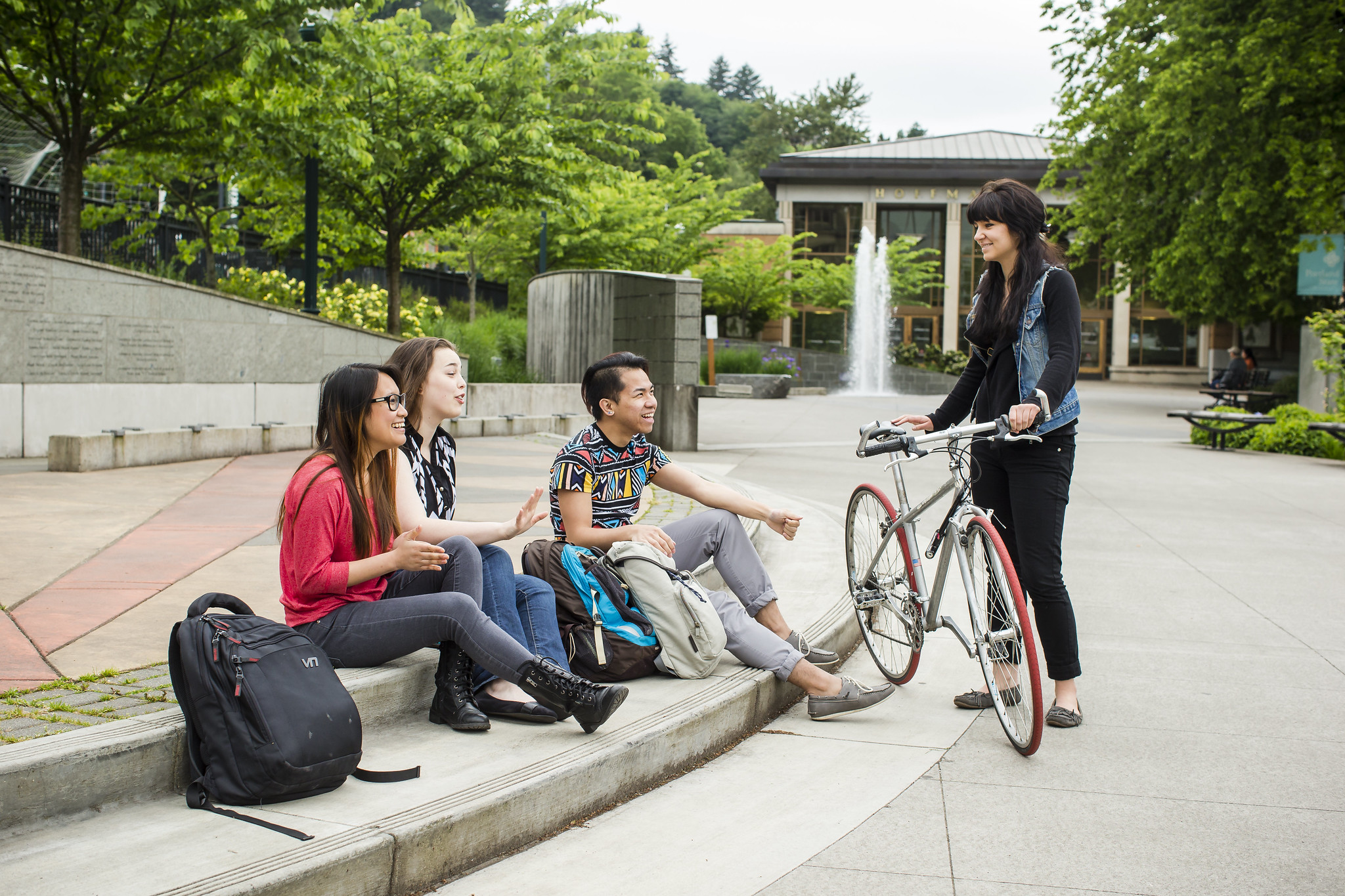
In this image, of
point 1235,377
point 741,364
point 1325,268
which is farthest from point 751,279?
point 1325,268

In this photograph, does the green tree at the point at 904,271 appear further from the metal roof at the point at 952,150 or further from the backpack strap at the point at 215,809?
the backpack strap at the point at 215,809

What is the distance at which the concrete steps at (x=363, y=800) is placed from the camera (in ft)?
8.50

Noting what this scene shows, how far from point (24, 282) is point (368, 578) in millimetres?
8575

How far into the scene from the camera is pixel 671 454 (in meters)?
13.9

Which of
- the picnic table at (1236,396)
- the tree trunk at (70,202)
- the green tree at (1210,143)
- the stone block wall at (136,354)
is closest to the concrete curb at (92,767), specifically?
the stone block wall at (136,354)

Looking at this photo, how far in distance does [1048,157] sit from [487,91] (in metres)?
39.7

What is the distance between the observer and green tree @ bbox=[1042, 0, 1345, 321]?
72.8 ft

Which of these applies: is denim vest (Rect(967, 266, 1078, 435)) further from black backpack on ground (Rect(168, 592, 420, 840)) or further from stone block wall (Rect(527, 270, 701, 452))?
stone block wall (Rect(527, 270, 701, 452))

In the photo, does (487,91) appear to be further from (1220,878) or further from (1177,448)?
(1220,878)

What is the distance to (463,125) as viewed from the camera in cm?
1669

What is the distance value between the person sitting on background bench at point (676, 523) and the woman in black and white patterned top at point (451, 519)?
0.30 metres

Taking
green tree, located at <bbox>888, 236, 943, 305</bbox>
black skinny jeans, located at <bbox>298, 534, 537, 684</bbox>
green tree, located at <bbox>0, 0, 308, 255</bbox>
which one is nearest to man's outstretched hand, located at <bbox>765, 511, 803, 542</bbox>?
black skinny jeans, located at <bbox>298, 534, 537, 684</bbox>

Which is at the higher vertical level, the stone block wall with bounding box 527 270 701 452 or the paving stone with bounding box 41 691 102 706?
the stone block wall with bounding box 527 270 701 452

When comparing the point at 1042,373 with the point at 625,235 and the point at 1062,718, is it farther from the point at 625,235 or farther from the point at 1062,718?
the point at 625,235
